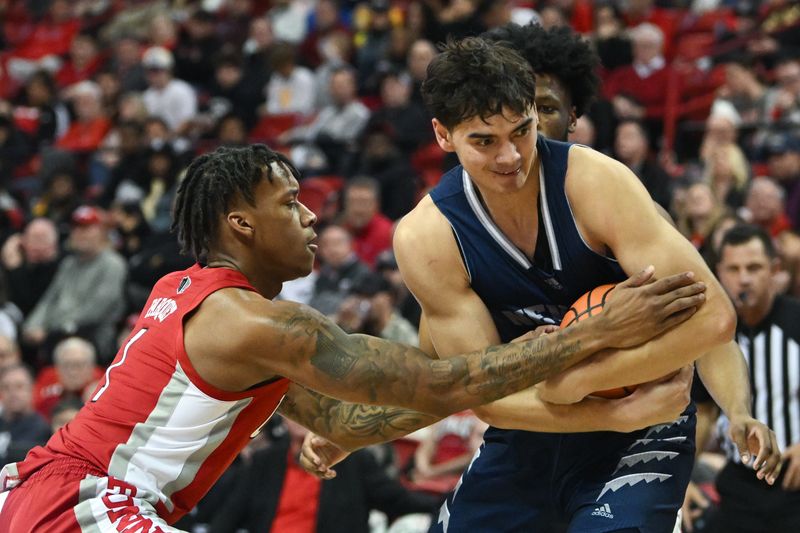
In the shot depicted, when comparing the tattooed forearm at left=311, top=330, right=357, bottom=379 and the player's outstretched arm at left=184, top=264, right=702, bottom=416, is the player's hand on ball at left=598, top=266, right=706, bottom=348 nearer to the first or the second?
the player's outstretched arm at left=184, top=264, right=702, bottom=416

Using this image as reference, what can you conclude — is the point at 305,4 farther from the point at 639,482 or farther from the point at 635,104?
the point at 639,482

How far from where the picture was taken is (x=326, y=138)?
1237 cm

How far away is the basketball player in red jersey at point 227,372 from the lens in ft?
12.4

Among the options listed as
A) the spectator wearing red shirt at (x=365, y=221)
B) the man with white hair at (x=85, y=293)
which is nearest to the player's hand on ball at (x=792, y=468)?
the spectator wearing red shirt at (x=365, y=221)

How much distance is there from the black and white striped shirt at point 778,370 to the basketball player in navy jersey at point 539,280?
2.05 meters

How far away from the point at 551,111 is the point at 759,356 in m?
2.23

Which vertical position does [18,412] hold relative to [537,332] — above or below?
below

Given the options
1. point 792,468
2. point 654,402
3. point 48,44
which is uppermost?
point 654,402

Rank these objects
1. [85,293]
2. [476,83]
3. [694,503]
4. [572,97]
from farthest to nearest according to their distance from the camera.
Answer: [85,293] → [694,503] → [572,97] → [476,83]

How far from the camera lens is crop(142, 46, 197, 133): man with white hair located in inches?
570

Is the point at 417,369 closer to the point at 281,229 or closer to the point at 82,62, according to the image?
the point at 281,229


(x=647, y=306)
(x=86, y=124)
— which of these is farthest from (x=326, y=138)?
(x=647, y=306)

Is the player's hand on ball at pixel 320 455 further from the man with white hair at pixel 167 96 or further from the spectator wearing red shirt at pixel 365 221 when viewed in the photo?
the man with white hair at pixel 167 96

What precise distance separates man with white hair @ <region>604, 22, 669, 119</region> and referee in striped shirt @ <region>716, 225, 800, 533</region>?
529cm
